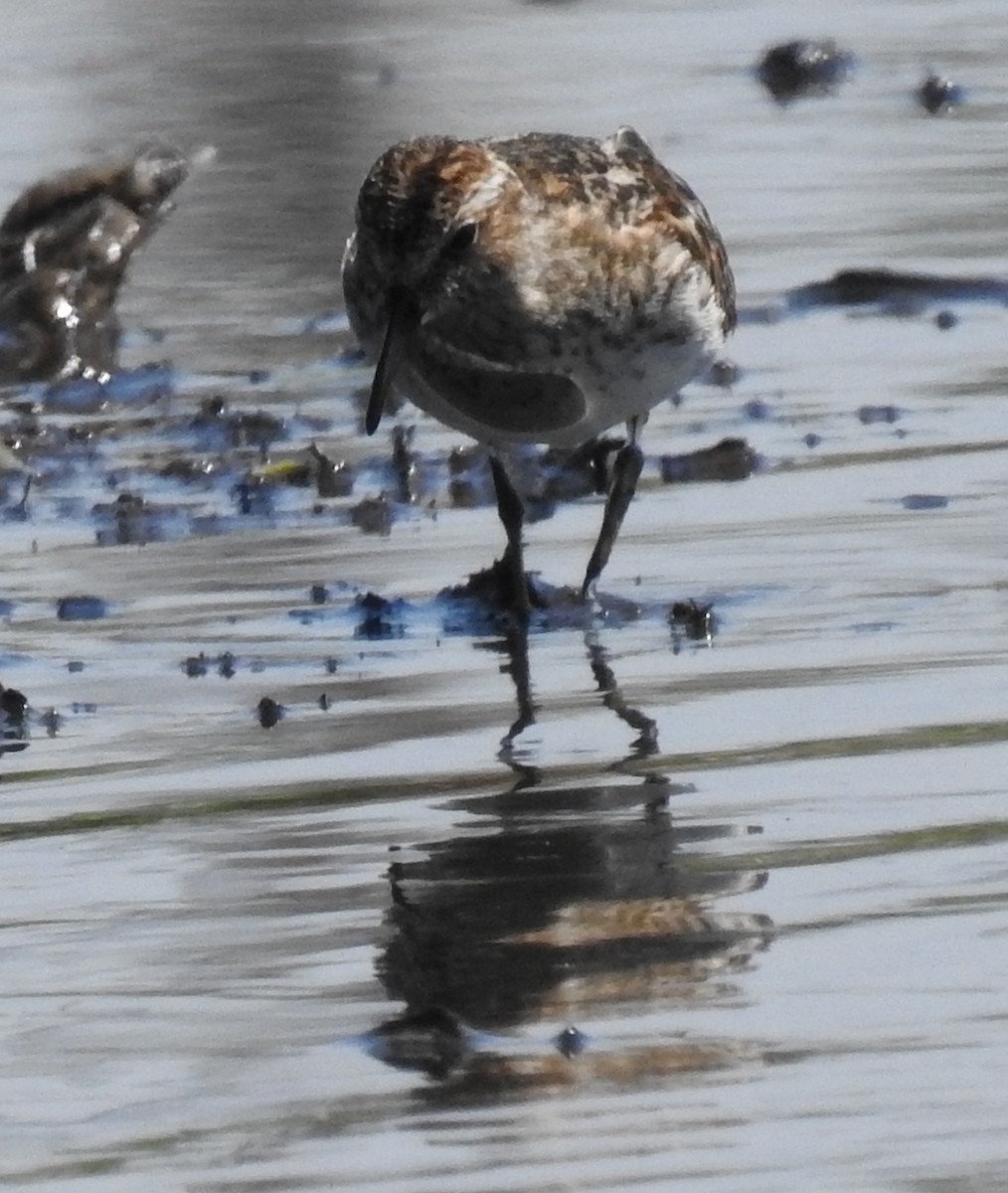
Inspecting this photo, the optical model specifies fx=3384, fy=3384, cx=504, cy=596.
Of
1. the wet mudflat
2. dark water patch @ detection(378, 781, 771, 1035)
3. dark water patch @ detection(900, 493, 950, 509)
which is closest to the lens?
the wet mudflat

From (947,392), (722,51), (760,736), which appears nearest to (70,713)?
(760,736)

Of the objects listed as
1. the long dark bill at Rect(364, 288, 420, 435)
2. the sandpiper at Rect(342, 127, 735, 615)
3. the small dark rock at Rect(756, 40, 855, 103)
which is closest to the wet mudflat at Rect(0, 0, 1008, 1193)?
the sandpiper at Rect(342, 127, 735, 615)

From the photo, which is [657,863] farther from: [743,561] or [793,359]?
[793,359]

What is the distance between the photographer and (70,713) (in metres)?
6.04

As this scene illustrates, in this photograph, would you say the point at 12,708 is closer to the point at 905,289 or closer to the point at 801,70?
the point at 905,289

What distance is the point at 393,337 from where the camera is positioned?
6332 mm

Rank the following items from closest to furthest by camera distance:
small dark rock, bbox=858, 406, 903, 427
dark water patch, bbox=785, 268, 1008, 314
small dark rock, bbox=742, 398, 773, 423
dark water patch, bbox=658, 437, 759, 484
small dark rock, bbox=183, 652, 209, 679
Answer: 1. small dark rock, bbox=183, 652, 209, 679
2. dark water patch, bbox=658, 437, 759, 484
3. small dark rock, bbox=858, 406, 903, 427
4. small dark rock, bbox=742, 398, 773, 423
5. dark water patch, bbox=785, 268, 1008, 314

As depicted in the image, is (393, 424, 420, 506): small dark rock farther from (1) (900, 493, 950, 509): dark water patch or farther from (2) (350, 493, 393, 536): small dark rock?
(1) (900, 493, 950, 509): dark water patch

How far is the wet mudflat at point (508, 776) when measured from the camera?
12.9ft

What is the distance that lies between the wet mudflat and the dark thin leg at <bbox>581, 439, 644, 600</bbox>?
0.22 feet

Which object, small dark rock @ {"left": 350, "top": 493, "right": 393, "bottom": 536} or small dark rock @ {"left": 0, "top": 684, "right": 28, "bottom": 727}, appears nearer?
small dark rock @ {"left": 0, "top": 684, "right": 28, "bottom": 727}

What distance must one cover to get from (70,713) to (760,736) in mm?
1270

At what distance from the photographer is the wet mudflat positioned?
393cm

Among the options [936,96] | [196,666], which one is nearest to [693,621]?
[196,666]
